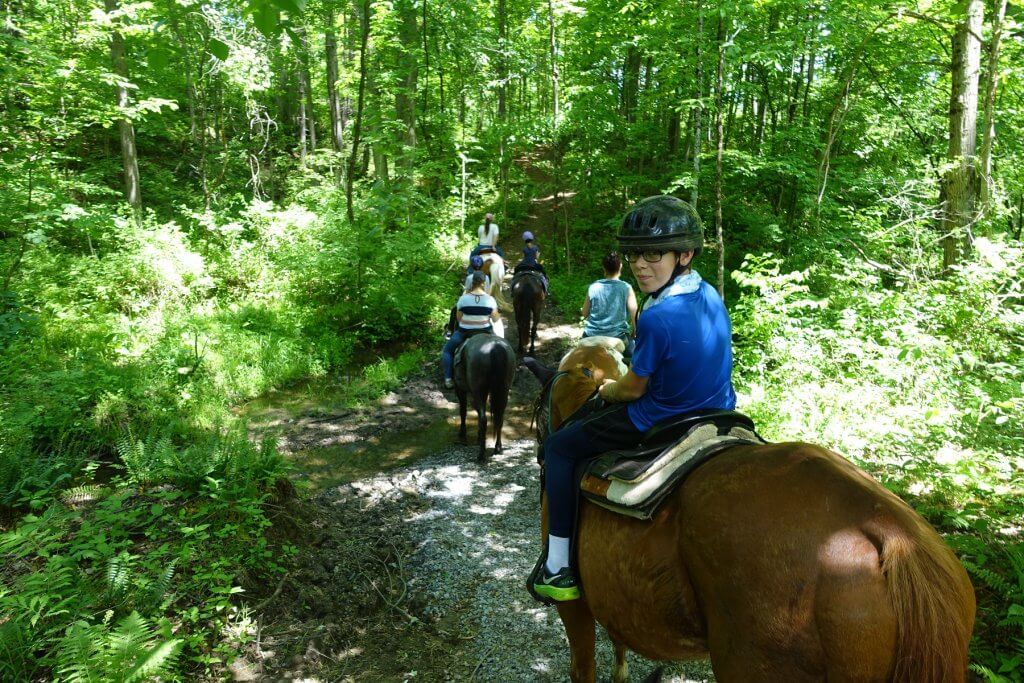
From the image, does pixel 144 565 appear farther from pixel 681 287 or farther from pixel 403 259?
pixel 403 259

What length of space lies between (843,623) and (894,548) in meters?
0.29

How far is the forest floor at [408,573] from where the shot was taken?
12.3 feet

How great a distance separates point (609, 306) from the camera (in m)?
6.72

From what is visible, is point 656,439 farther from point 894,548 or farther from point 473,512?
point 473,512

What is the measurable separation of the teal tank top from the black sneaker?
4021 mm

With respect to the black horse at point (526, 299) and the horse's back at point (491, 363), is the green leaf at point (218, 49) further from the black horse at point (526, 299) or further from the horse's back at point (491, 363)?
the black horse at point (526, 299)

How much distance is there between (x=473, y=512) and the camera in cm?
600

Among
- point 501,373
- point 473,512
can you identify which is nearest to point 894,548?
point 473,512

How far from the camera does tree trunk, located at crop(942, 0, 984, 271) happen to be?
290 inches

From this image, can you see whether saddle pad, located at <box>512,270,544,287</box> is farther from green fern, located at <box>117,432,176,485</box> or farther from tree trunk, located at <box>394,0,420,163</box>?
green fern, located at <box>117,432,176,485</box>

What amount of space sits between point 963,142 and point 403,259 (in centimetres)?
1159

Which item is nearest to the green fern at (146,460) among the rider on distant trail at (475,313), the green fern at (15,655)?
the green fern at (15,655)

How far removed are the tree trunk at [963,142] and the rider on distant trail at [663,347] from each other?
23.6 feet

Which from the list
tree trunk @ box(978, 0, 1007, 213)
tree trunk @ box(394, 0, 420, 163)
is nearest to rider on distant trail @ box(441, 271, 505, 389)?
tree trunk @ box(978, 0, 1007, 213)
